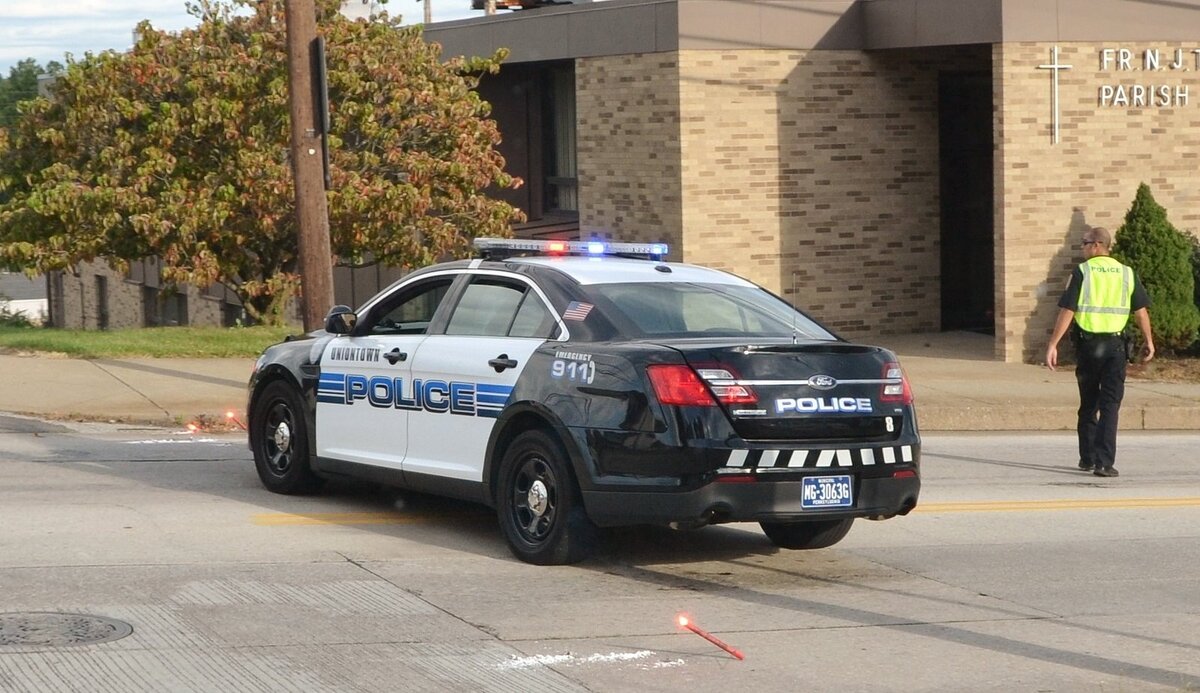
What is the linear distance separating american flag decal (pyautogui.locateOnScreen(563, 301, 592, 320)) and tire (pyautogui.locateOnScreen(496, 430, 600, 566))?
0.61 meters

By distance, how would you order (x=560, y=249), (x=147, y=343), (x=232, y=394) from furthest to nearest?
(x=147, y=343) → (x=232, y=394) → (x=560, y=249)

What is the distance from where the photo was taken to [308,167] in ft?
51.3

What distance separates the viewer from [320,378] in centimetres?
1007

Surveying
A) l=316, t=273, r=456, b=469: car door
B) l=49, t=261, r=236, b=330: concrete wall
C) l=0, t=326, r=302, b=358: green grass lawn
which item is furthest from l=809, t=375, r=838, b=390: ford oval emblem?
l=49, t=261, r=236, b=330: concrete wall

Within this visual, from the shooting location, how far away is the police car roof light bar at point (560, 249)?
9.52 m

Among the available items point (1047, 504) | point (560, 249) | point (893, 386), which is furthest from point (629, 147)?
point (893, 386)

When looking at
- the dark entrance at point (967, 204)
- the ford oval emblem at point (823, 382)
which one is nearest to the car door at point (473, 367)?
the ford oval emblem at point (823, 382)

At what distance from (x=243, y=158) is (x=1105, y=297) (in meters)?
10.7

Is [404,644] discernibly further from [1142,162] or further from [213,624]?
[1142,162]

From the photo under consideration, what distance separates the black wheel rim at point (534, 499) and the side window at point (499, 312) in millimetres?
696

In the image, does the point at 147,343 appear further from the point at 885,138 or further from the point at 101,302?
the point at 101,302

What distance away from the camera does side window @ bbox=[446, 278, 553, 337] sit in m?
8.77

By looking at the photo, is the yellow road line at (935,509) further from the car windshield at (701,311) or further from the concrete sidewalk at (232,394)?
the concrete sidewalk at (232,394)

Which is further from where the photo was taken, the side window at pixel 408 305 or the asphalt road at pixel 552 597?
the side window at pixel 408 305
